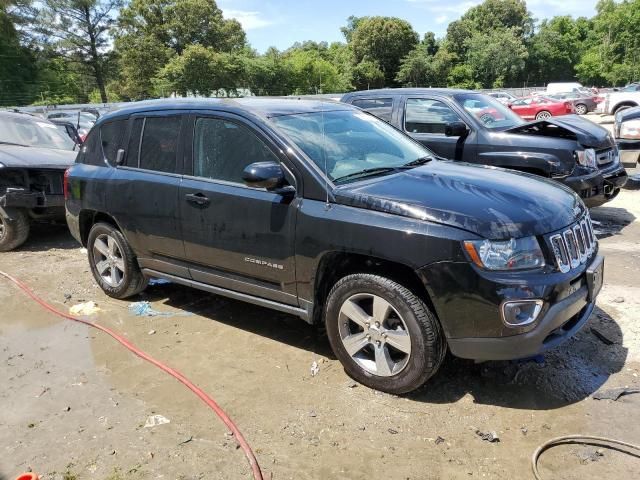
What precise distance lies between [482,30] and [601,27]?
15.5m

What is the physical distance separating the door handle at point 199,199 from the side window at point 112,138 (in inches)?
46.4

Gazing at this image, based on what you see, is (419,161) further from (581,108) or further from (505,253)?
(581,108)

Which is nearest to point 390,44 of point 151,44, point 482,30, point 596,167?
point 482,30

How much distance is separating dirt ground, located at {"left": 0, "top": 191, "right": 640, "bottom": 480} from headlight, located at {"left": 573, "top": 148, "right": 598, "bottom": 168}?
7.02 ft

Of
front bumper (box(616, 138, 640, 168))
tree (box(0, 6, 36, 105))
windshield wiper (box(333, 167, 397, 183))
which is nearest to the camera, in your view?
windshield wiper (box(333, 167, 397, 183))

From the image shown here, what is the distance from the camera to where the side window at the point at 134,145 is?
15.6ft

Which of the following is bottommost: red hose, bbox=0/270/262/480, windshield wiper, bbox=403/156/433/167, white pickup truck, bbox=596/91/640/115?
red hose, bbox=0/270/262/480

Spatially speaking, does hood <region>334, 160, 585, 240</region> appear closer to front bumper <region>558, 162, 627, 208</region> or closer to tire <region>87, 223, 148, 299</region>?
tire <region>87, 223, 148, 299</region>

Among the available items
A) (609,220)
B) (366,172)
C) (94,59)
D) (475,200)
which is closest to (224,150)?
(366,172)

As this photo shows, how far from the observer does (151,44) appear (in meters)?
51.8

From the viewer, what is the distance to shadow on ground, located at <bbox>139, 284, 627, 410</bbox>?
341cm

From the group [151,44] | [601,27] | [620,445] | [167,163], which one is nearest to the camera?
[620,445]

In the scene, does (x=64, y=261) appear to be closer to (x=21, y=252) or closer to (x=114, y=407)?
(x=21, y=252)

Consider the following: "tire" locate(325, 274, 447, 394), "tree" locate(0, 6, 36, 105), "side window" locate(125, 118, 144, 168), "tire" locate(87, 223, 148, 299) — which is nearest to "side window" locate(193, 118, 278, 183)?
"side window" locate(125, 118, 144, 168)
